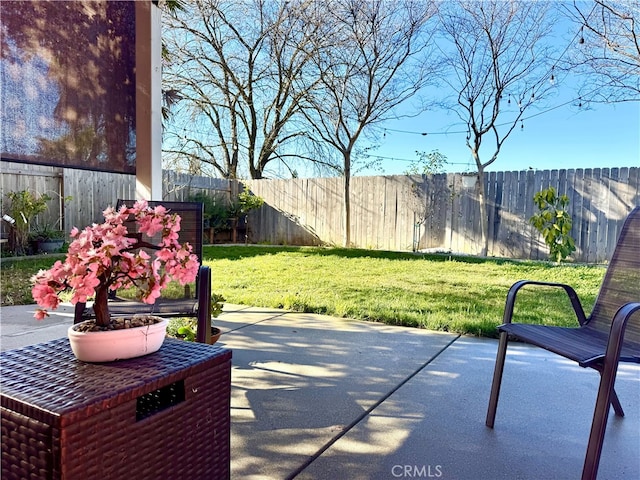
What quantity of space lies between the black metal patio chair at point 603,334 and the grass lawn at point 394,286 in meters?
1.10

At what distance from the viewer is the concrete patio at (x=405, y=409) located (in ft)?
4.64

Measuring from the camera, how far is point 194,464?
1.01 metres

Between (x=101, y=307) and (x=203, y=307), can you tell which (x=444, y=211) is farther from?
(x=101, y=307)

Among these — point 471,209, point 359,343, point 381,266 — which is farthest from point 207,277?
point 471,209

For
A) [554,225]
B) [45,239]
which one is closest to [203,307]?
[45,239]

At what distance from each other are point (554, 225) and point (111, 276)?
6368mm

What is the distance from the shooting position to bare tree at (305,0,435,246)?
7.65 m

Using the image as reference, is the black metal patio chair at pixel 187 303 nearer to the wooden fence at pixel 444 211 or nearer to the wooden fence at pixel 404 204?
the wooden fence at pixel 404 204

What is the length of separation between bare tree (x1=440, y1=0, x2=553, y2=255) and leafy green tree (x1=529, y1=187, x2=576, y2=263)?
102cm

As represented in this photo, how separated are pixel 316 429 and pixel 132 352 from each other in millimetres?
869

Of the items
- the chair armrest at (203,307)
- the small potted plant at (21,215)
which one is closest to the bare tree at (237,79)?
the small potted plant at (21,215)

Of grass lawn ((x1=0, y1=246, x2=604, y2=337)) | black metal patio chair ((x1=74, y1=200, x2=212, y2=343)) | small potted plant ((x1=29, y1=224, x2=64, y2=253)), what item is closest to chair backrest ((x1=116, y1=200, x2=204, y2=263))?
black metal patio chair ((x1=74, y1=200, x2=212, y2=343))

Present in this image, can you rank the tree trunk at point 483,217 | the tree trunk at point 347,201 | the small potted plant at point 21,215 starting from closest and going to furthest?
the small potted plant at point 21,215 → the tree trunk at point 483,217 → the tree trunk at point 347,201

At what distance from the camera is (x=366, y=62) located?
801 centimetres
